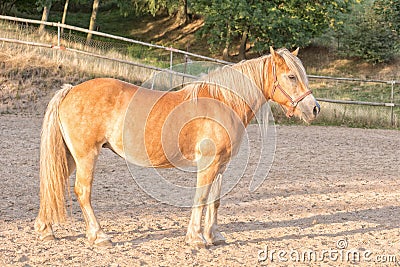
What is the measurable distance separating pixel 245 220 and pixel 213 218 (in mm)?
825

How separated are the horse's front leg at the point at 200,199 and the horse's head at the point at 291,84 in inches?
32.9

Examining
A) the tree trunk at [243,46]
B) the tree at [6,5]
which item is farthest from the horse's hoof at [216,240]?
the tree at [6,5]

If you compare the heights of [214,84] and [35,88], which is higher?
[214,84]

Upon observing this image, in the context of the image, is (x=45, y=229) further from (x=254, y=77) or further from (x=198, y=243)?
(x=254, y=77)

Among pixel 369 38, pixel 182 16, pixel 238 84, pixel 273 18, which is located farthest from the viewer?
pixel 182 16

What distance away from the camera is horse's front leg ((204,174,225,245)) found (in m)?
4.49

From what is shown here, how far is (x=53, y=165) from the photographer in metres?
4.38

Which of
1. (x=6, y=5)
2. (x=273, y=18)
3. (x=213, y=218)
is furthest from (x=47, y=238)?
Answer: (x=6, y=5)

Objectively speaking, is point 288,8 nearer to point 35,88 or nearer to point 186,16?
point 186,16

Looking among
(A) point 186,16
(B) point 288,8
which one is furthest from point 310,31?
(A) point 186,16

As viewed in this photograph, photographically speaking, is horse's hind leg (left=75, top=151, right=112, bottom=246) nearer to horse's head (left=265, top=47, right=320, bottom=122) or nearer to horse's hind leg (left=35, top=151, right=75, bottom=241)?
horse's hind leg (left=35, top=151, right=75, bottom=241)

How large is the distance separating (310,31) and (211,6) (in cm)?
451

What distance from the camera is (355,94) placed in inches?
761

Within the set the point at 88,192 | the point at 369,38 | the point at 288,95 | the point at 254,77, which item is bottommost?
the point at 88,192
